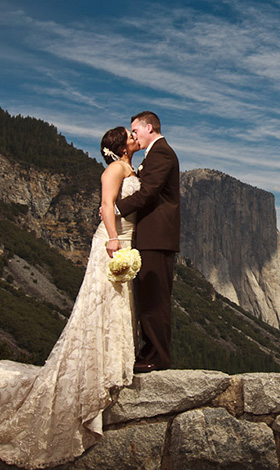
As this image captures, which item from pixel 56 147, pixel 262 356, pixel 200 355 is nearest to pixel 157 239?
pixel 200 355

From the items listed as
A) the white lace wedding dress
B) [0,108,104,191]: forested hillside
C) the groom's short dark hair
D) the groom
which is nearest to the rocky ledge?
the white lace wedding dress

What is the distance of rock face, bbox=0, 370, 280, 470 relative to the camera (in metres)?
6.66

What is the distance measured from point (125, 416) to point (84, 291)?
1.42 m

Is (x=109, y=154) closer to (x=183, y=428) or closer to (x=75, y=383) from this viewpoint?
(x=75, y=383)

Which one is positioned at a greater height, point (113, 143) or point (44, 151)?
point (44, 151)

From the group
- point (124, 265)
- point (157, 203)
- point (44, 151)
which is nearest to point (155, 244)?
point (157, 203)

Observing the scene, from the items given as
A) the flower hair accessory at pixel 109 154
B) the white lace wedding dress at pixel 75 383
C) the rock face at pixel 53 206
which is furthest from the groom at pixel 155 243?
the rock face at pixel 53 206

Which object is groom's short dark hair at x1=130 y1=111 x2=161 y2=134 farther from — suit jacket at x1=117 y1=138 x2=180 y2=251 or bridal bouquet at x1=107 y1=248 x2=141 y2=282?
bridal bouquet at x1=107 y1=248 x2=141 y2=282

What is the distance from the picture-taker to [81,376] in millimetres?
6730

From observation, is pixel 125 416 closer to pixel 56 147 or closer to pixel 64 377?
pixel 64 377

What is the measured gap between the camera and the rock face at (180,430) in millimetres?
6656

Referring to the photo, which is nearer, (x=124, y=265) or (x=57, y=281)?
(x=124, y=265)

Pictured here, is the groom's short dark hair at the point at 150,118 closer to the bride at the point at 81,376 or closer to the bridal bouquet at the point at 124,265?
the bride at the point at 81,376

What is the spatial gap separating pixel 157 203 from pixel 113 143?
0.86 m
